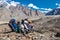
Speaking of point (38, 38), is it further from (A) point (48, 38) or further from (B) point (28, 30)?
(B) point (28, 30)

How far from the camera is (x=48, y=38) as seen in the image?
11.8 meters

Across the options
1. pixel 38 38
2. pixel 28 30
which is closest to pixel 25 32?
pixel 28 30

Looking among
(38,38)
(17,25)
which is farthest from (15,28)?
(38,38)

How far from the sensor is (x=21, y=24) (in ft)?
46.4

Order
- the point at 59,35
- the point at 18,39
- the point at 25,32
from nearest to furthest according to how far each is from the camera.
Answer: the point at 18,39, the point at 59,35, the point at 25,32

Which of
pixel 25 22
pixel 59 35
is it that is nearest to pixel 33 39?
pixel 59 35

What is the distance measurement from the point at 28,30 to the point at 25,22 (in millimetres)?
570

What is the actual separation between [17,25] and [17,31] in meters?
0.47

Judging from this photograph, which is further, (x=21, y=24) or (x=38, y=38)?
(x=21, y=24)

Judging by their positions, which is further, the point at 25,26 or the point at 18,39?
the point at 25,26

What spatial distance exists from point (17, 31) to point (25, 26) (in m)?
0.61

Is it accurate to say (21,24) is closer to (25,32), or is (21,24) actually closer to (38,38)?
(25,32)

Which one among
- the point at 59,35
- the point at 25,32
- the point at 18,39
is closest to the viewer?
the point at 18,39

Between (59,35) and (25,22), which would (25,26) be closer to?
(25,22)
